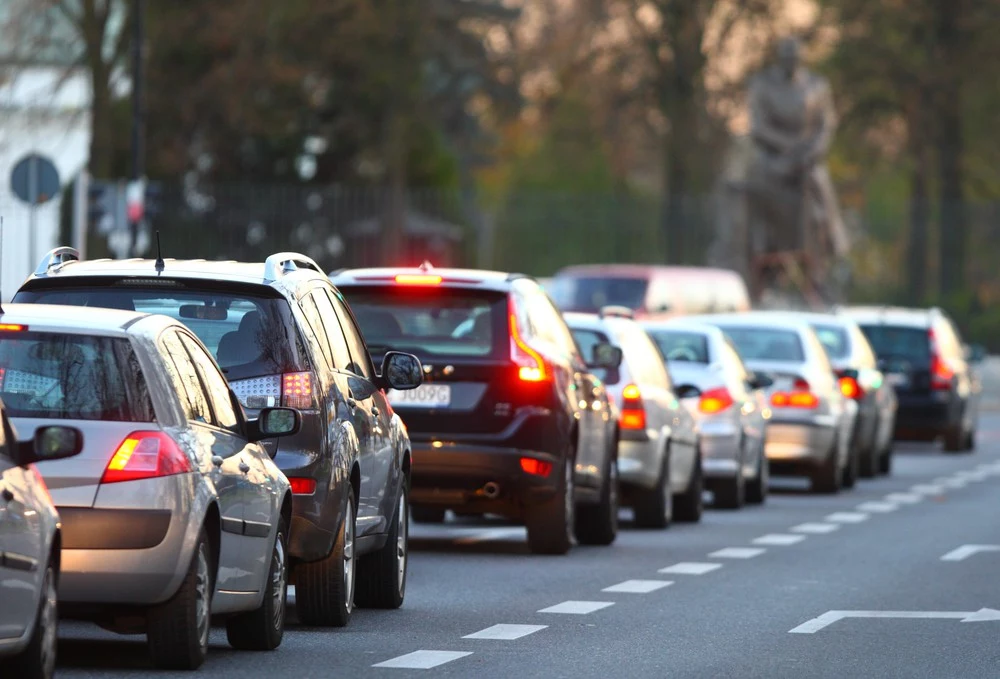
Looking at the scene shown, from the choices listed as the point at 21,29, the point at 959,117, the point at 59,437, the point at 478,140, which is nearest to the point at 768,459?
the point at 59,437

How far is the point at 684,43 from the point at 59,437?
5119 centimetres

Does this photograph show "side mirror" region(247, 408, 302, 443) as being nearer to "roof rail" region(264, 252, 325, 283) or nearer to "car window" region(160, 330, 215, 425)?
"car window" region(160, 330, 215, 425)

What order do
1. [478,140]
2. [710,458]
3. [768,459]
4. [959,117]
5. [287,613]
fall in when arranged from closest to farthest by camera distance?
[287,613]
[710,458]
[768,459]
[959,117]
[478,140]

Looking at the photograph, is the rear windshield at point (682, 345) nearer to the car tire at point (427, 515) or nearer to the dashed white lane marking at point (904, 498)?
the dashed white lane marking at point (904, 498)

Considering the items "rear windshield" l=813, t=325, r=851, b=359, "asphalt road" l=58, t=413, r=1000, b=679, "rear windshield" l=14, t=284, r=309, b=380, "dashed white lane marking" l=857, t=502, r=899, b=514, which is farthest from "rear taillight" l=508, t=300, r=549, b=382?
"rear windshield" l=813, t=325, r=851, b=359

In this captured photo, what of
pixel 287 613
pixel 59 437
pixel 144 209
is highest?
pixel 144 209

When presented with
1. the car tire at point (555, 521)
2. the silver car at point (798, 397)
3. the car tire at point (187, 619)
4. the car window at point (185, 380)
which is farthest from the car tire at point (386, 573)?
the silver car at point (798, 397)

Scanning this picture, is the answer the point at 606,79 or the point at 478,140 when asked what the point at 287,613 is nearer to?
the point at 606,79

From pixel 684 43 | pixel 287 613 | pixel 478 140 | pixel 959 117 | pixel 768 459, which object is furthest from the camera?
pixel 478 140

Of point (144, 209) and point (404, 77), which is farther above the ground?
point (404, 77)

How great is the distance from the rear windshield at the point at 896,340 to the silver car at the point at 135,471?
2392 cm

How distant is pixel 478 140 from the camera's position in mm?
69812

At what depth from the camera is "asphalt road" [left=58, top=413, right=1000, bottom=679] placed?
11078 mm

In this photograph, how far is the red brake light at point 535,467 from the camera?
651 inches
